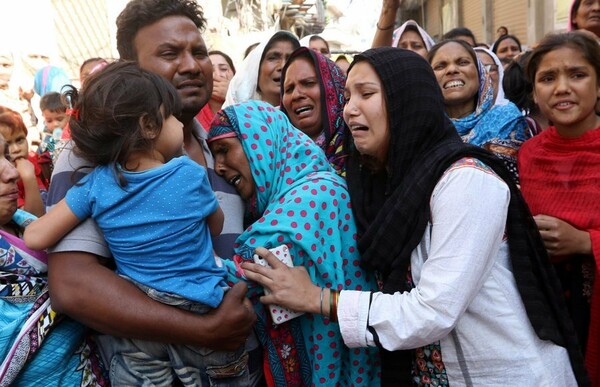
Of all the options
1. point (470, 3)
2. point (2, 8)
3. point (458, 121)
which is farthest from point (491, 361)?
point (470, 3)

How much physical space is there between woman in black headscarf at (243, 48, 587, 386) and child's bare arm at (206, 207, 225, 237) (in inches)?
8.3

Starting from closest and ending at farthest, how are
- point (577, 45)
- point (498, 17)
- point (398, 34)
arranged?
point (577, 45) → point (398, 34) → point (498, 17)

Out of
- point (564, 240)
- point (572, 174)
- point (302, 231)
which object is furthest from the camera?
point (572, 174)

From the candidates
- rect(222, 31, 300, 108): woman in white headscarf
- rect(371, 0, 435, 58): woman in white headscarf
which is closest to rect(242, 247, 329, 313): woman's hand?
rect(222, 31, 300, 108): woman in white headscarf

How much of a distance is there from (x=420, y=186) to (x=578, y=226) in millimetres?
1043

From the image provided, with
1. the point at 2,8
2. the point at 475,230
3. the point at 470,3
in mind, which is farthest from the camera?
the point at 470,3

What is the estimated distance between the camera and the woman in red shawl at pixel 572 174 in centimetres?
221

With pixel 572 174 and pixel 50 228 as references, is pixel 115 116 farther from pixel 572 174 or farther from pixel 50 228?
pixel 572 174

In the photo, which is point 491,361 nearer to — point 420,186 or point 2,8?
point 420,186

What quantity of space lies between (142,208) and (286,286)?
0.58 meters

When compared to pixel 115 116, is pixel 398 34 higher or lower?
lower

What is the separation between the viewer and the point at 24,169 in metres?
3.32

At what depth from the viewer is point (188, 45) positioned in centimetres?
223

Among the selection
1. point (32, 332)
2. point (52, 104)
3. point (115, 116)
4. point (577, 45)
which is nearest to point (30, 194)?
point (32, 332)
